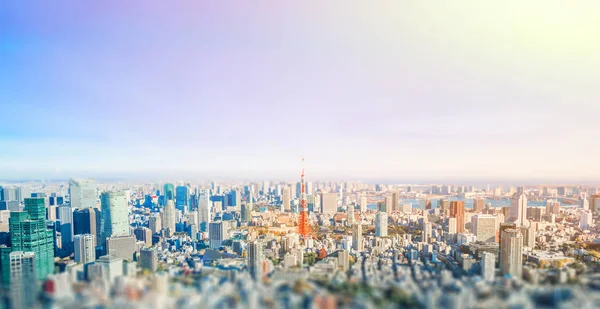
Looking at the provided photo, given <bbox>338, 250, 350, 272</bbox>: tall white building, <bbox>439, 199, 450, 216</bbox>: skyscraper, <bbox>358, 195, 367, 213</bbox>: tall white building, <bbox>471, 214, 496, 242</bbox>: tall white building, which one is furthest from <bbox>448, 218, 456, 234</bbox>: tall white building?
<bbox>338, 250, 350, 272</bbox>: tall white building

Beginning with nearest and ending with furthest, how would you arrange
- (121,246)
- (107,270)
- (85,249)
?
(107,270) → (85,249) → (121,246)

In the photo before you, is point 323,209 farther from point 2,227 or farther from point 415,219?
point 2,227

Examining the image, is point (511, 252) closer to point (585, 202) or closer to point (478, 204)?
point (478, 204)

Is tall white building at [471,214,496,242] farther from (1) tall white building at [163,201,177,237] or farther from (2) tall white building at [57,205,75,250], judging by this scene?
(2) tall white building at [57,205,75,250]

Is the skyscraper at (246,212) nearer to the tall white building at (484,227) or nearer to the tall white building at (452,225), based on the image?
the tall white building at (452,225)

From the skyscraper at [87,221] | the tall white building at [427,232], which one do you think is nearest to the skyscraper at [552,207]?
the tall white building at [427,232]

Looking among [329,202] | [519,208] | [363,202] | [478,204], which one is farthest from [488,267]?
[329,202]
